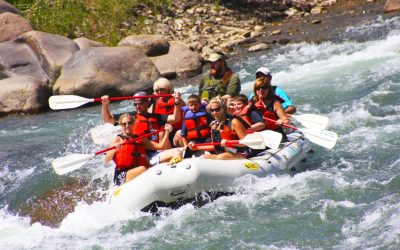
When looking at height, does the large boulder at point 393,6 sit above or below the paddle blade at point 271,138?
below

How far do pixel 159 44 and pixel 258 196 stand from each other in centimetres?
874

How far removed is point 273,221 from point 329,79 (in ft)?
20.9

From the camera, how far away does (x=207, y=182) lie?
21.2ft

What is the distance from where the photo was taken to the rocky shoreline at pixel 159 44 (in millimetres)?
12602

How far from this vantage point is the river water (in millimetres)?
5801

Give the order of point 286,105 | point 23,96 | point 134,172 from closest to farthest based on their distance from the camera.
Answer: point 134,172 → point 286,105 → point 23,96

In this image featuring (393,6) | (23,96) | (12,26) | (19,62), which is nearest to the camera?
(23,96)

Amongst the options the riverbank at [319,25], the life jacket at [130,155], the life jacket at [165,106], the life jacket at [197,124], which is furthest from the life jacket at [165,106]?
the riverbank at [319,25]

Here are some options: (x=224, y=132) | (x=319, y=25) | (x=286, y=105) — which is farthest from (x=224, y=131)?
(x=319, y=25)

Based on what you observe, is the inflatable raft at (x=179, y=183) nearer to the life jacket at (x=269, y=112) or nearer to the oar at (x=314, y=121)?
the life jacket at (x=269, y=112)

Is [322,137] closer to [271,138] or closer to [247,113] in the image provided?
[271,138]

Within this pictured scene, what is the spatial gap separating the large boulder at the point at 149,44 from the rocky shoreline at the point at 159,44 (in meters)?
0.02

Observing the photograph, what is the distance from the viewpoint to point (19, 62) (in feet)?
44.6

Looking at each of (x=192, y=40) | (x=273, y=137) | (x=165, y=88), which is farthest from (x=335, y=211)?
(x=192, y=40)
